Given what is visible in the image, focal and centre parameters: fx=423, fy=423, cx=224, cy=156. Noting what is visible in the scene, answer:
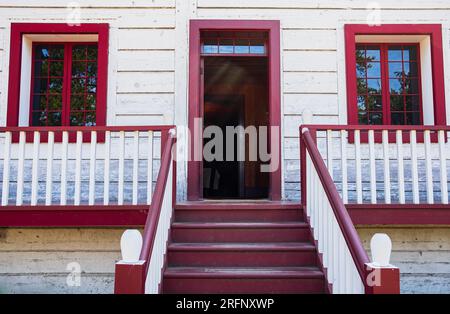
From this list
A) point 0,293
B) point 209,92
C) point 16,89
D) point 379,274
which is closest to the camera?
point 379,274

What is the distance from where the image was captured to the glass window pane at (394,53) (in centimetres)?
578

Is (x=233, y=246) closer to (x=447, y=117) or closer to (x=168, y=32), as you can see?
(x=168, y=32)

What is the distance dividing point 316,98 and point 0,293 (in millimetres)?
4456

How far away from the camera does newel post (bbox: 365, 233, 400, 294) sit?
8.19 feet

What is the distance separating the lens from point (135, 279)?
260 centimetres

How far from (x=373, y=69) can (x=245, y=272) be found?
3.54 meters

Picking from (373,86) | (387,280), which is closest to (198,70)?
(373,86)

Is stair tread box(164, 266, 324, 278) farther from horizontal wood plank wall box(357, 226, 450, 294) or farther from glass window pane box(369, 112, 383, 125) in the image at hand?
glass window pane box(369, 112, 383, 125)

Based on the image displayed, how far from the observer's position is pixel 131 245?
2.61m

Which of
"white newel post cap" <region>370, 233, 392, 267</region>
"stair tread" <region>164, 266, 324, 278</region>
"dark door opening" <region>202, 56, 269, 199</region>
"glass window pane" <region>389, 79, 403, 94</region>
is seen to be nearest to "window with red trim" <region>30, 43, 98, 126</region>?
"dark door opening" <region>202, 56, 269, 199</region>

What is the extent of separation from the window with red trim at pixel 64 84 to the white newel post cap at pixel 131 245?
10.8 feet

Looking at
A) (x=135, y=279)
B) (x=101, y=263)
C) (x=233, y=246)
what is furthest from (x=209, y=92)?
(x=135, y=279)

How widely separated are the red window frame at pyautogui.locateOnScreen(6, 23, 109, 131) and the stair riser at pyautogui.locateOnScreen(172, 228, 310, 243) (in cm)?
207

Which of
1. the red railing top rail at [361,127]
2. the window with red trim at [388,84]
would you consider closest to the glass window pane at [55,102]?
the red railing top rail at [361,127]
